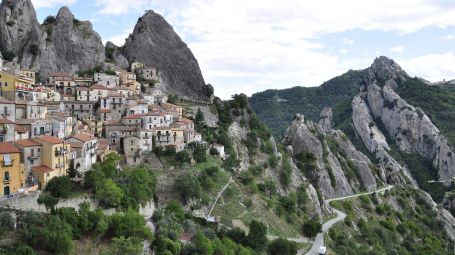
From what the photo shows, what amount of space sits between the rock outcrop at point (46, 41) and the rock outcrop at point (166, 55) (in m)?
8.97

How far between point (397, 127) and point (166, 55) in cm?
8189

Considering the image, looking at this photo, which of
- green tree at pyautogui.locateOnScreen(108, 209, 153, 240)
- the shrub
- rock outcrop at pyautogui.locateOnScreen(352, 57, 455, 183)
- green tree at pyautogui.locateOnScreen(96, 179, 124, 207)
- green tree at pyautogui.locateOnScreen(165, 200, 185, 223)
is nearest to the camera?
the shrub

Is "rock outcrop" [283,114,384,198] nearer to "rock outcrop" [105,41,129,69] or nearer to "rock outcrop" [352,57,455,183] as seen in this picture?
"rock outcrop" [352,57,455,183]

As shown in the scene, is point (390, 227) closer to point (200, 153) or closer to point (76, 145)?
point (200, 153)

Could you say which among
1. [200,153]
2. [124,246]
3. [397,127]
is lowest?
[124,246]

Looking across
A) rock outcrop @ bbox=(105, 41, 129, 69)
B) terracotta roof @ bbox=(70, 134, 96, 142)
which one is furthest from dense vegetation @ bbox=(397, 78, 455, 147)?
terracotta roof @ bbox=(70, 134, 96, 142)

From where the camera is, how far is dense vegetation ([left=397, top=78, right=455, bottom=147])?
168250 millimetres

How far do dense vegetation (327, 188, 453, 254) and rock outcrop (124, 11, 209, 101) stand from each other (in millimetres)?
36788

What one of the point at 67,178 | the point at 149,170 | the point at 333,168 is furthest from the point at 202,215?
the point at 333,168

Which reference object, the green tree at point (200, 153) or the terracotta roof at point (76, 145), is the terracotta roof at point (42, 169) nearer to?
the terracotta roof at point (76, 145)

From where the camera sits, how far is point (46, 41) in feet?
330

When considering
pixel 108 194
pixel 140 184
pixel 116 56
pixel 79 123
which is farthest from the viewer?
pixel 116 56

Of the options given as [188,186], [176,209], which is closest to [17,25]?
[188,186]

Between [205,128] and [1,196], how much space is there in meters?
45.9
